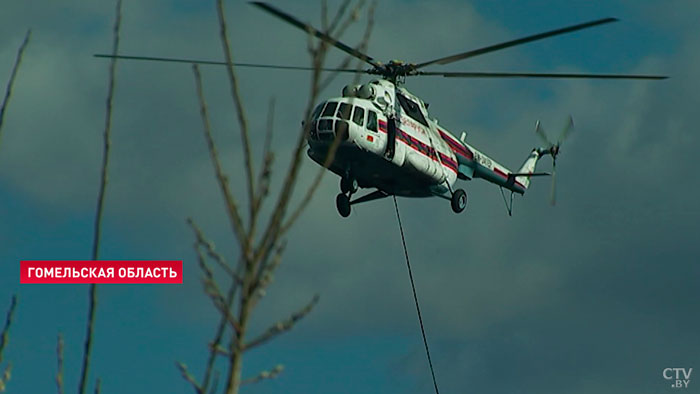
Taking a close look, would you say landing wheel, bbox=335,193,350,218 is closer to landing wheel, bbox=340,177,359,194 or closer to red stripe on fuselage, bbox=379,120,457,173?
landing wheel, bbox=340,177,359,194

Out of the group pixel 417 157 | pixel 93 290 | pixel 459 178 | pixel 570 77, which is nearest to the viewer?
pixel 93 290

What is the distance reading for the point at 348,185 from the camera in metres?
39.0

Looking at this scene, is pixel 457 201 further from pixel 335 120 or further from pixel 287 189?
pixel 287 189

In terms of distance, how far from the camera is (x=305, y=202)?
4410mm

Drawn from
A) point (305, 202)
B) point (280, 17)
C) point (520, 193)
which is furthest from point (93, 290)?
point (520, 193)

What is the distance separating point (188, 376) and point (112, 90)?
5.22ft

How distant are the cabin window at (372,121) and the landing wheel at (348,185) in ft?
6.32

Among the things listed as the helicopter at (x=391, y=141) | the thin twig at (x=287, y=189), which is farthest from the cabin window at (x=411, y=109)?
the thin twig at (x=287, y=189)

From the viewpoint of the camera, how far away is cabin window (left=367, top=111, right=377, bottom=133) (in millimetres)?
38156

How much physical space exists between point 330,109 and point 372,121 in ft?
5.66

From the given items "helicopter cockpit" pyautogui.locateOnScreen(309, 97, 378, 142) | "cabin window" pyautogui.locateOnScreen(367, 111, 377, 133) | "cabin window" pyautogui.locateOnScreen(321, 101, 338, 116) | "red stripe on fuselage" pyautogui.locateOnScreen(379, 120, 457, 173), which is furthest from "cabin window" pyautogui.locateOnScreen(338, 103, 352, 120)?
"red stripe on fuselage" pyautogui.locateOnScreen(379, 120, 457, 173)

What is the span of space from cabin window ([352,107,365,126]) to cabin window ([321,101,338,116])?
72 centimetres

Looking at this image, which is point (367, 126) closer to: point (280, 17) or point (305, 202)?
point (280, 17)

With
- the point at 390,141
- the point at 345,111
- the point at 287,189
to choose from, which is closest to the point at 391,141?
the point at 390,141
